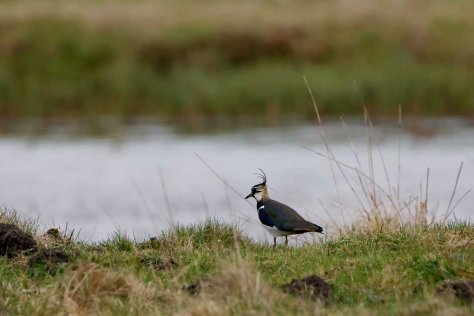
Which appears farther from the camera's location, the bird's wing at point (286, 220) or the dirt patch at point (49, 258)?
the bird's wing at point (286, 220)

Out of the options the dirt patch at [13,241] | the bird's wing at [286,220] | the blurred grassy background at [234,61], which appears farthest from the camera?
the blurred grassy background at [234,61]

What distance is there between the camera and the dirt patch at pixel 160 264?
7.21 meters

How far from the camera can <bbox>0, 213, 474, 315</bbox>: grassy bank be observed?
6.05 m

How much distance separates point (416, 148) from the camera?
19.6 metres

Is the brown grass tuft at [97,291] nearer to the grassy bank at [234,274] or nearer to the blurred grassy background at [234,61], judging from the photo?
the grassy bank at [234,274]

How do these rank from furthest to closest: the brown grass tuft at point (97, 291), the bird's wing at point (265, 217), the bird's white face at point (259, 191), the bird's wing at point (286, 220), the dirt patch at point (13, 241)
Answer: the bird's white face at point (259, 191)
the bird's wing at point (265, 217)
the bird's wing at point (286, 220)
the dirt patch at point (13, 241)
the brown grass tuft at point (97, 291)

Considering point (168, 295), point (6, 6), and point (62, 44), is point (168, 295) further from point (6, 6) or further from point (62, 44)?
point (6, 6)

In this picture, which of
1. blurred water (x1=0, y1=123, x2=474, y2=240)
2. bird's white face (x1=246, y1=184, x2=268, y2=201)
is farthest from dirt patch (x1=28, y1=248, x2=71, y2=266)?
blurred water (x1=0, y1=123, x2=474, y2=240)

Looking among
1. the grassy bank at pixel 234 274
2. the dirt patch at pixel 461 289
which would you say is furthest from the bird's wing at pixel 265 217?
the dirt patch at pixel 461 289

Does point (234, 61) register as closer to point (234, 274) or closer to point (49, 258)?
point (49, 258)

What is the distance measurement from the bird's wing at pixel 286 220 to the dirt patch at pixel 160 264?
122cm

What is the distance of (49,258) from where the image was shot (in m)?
7.17

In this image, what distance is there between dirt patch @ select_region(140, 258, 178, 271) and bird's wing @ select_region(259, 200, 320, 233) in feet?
4.00

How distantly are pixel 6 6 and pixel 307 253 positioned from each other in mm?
23261
